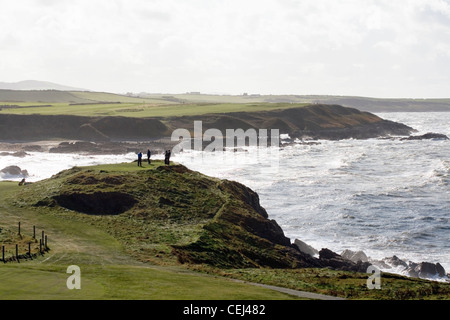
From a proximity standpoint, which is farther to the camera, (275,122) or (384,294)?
(275,122)

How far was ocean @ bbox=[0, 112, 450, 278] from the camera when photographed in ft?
149

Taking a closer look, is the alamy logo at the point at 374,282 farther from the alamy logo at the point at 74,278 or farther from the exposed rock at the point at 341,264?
the alamy logo at the point at 74,278

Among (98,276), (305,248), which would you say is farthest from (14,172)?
(98,276)

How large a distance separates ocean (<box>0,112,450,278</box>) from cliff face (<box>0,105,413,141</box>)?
20215mm

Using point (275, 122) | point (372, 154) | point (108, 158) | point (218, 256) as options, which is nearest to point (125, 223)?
point (218, 256)

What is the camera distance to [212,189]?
44.7 meters

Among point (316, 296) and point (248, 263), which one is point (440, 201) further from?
point (316, 296)

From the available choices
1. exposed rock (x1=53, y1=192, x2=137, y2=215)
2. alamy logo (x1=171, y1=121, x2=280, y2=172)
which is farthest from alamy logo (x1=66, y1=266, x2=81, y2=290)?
alamy logo (x1=171, y1=121, x2=280, y2=172)

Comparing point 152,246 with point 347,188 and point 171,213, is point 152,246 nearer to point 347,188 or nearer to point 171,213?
point 171,213

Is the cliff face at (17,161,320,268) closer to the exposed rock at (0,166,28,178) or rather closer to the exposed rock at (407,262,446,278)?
the exposed rock at (407,262,446,278)

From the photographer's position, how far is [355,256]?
40.1 meters

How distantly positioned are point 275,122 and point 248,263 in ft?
354

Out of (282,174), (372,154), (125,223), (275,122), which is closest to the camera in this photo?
(125,223)

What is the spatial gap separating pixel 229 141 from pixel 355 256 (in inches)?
3077
